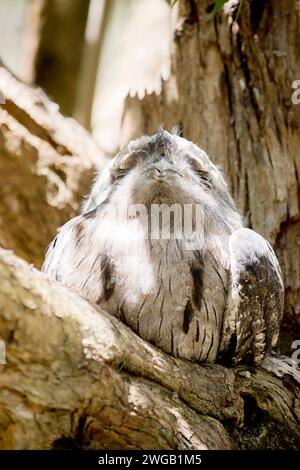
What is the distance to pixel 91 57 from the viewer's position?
615 centimetres

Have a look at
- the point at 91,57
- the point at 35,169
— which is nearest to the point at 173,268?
the point at 35,169

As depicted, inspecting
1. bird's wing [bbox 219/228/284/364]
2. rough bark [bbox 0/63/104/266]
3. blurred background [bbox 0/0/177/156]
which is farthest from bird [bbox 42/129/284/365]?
blurred background [bbox 0/0/177/156]

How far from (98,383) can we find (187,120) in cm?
240

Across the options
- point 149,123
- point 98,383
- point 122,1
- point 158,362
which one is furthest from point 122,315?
→ point 122,1

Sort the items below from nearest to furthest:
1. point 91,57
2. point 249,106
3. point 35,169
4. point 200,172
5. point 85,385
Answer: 1. point 85,385
2. point 200,172
3. point 249,106
4. point 35,169
5. point 91,57

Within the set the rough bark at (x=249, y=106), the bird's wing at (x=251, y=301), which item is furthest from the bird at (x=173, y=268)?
the rough bark at (x=249, y=106)

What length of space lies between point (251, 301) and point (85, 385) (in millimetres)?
1018

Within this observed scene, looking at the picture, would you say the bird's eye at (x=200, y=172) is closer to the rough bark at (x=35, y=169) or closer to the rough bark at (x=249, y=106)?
the rough bark at (x=249, y=106)

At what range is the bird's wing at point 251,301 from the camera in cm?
318

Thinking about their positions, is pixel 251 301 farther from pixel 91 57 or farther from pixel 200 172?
pixel 91 57

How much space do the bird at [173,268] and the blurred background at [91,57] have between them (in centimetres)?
153

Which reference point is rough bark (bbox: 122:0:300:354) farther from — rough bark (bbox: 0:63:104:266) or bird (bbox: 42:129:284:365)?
bird (bbox: 42:129:284:365)

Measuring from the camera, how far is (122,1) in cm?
822
